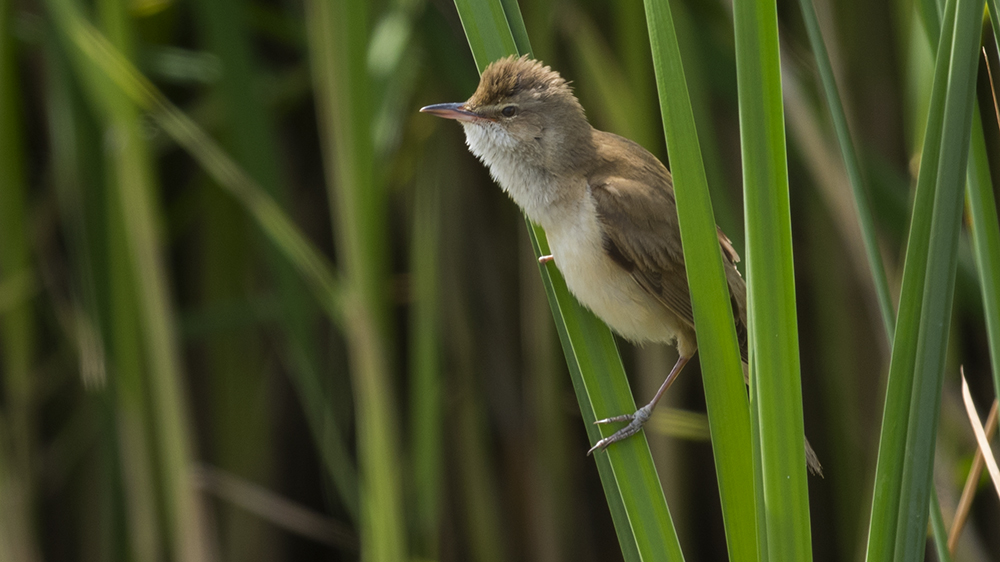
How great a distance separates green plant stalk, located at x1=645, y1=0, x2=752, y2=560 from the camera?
101 cm

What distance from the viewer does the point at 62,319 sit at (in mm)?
2480

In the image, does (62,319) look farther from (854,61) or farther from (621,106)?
(854,61)

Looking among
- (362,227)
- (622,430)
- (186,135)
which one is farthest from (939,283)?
(186,135)

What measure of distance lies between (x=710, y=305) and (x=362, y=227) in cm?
94

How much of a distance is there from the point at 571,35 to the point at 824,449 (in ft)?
5.15

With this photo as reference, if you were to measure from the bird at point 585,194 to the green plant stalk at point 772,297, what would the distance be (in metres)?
0.59

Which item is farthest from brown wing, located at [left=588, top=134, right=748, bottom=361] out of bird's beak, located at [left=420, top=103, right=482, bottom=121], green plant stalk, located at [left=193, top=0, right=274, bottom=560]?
green plant stalk, located at [left=193, top=0, right=274, bottom=560]

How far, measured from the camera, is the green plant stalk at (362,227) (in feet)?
5.82

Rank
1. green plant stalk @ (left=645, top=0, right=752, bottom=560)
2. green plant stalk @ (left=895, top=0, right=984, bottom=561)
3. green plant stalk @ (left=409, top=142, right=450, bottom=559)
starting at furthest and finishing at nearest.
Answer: green plant stalk @ (left=409, top=142, right=450, bottom=559)
green plant stalk @ (left=645, top=0, right=752, bottom=560)
green plant stalk @ (left=895, top=0, right=984, bottom=561)

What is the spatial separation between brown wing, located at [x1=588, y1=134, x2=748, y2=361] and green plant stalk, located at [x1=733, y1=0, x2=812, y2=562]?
64 cm

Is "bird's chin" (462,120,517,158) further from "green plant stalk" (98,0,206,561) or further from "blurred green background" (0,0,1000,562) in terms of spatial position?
"green plant stalk" (98,0,206,561)

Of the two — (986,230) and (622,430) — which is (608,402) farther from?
(986,230)

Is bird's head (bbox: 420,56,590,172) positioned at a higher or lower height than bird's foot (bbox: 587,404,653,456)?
higher

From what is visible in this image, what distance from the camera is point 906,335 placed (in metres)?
0.93
